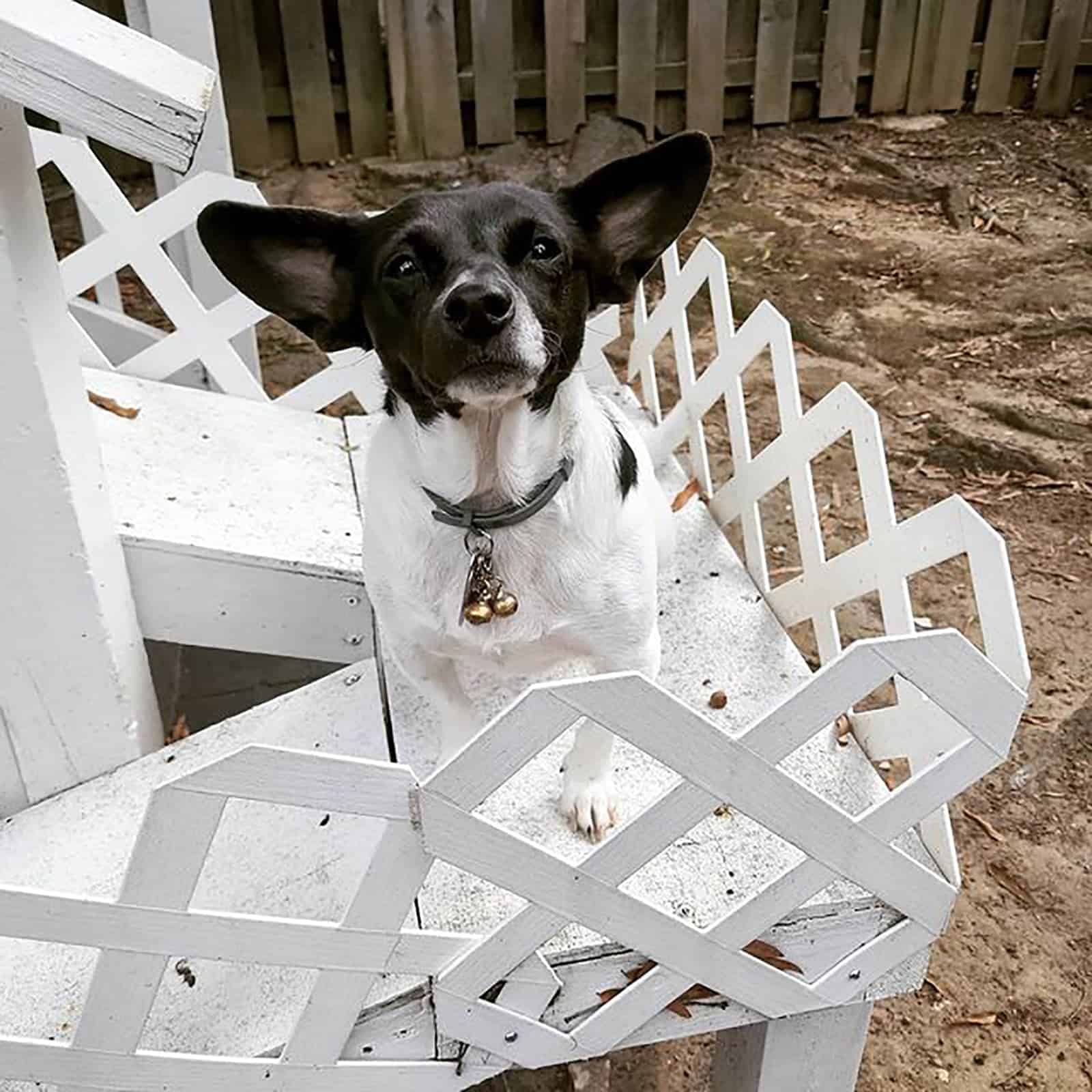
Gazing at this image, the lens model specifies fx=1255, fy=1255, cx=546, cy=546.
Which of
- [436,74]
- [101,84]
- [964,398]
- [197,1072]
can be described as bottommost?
[964,398]

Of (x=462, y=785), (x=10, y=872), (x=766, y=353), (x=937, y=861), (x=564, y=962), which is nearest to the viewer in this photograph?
(x=462, y=785)

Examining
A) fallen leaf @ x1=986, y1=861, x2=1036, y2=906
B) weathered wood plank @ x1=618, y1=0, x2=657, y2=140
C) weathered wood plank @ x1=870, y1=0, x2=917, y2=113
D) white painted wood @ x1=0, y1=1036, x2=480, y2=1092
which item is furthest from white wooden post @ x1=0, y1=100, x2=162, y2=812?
weathered wood plank @ x1=870, y1=0, x2=917, y2=113

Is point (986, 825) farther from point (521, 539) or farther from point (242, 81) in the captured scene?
point (242, 81)

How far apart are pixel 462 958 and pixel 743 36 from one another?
4.86 meters

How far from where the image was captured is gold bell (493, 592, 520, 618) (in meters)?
1.70

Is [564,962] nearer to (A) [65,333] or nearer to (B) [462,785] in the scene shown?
(B) [462,785]

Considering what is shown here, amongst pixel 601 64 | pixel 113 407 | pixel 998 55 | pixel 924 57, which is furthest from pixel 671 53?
pixel 113 407

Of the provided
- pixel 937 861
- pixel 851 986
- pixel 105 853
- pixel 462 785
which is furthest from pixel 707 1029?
pixel 105 853

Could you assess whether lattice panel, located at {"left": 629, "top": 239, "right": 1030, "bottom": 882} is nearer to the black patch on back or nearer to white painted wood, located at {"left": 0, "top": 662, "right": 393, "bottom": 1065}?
the black patch on back

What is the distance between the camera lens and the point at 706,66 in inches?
212

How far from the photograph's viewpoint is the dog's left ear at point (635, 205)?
163 centimetres

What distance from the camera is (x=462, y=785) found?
4.37 feet

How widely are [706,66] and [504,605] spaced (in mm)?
4325

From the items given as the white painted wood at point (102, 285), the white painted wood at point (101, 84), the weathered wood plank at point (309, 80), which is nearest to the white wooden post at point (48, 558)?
the white painted wood at point (101, 84)
